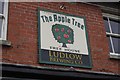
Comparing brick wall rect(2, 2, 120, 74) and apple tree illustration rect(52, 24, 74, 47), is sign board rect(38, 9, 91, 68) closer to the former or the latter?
apple tree illustration rect(52, 24, 74, 47)

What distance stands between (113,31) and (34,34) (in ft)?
9.17

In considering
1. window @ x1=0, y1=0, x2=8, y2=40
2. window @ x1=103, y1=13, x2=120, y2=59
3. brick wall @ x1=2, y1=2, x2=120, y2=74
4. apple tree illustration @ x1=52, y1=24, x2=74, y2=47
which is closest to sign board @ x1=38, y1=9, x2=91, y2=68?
apple tree illustration @ x1=52, y1=24, x2=74, y2=47

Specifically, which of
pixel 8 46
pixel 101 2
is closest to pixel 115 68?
pixel 101 2

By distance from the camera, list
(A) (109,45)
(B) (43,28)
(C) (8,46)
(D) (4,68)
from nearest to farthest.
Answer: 1. (D) (4,68)
2. (C) (8,46)
3. (B) (43,28)
4. (A) (109,45)

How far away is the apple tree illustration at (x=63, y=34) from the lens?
22.8 feet

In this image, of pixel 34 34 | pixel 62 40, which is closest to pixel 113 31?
pixel 62 40

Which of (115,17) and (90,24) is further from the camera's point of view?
(115,17)

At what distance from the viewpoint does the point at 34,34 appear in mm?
6684

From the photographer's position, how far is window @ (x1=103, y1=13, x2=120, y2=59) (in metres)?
7.94

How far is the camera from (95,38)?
7535 millimetres

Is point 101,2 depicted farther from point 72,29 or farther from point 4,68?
point 4,68

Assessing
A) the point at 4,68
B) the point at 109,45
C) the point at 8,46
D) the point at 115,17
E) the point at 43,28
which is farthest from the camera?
the point at 115,17

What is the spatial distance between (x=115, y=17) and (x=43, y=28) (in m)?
2.77

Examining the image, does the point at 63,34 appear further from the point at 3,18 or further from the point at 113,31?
the point at 113,31
